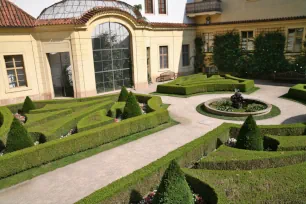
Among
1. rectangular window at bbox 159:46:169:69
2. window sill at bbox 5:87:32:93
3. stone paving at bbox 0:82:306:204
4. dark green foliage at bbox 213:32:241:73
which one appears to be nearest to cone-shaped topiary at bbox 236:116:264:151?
stone paving at bbox 0:82:306:204

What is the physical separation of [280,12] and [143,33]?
542 inches

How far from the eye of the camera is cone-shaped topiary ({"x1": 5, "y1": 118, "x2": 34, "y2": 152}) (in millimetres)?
10297

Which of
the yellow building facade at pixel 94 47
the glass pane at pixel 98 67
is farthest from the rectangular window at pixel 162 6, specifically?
the glass pane at pixel 98 67

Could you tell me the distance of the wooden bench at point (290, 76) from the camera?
935 inches

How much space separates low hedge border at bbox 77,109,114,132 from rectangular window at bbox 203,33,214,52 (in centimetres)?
2047

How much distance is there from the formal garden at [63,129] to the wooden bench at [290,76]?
14.3 meters

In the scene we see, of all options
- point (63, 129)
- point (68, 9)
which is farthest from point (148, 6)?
point (63, 129)

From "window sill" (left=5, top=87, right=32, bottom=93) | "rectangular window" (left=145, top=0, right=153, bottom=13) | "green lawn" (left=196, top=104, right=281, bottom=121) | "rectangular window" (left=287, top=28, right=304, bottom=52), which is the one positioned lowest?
"green lawn" (left=196, top=104, right=281, bottom=121)

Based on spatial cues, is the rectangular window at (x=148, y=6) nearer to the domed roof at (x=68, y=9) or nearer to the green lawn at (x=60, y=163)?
the domed roof at (x=68, y=9)

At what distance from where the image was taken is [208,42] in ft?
101

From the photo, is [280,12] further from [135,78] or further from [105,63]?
[105,63]

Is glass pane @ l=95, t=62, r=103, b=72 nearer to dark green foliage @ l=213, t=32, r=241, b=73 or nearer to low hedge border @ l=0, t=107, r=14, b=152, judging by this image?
low hedge border @ l=0, t=107, r=14, b=152

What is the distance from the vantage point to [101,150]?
11359mm

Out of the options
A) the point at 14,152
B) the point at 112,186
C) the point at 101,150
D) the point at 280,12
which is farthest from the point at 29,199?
the point at 280,12
